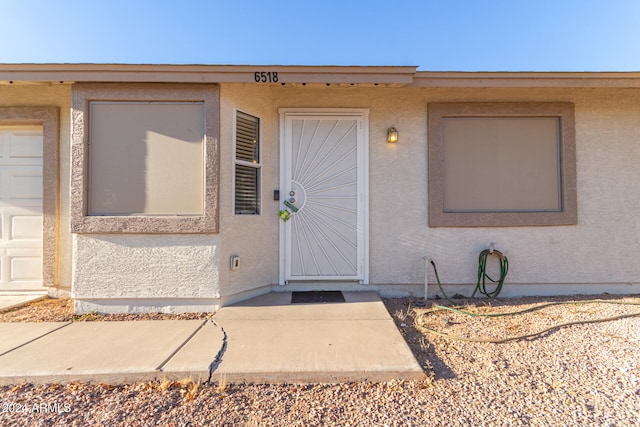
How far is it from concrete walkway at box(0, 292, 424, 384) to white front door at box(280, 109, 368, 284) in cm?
86

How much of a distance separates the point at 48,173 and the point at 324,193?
12.8ft

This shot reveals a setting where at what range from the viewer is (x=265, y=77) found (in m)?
3.75

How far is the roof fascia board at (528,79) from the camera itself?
4.05 metres

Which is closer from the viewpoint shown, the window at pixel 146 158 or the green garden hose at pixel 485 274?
the window at pixel 146 158

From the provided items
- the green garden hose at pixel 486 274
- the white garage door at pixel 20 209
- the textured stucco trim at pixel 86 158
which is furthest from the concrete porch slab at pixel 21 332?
the green garden hose at pixel 486 274

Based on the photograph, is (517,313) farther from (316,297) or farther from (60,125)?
(60,125)

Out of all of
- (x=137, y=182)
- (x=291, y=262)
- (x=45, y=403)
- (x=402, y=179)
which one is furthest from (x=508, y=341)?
(x=137, y=182)

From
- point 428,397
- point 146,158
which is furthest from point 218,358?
point 146,158

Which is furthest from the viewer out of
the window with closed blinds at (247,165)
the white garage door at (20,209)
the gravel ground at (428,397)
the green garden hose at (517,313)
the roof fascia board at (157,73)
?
the white garage door at (20,209)

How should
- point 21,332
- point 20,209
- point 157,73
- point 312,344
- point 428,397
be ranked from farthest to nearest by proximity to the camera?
point 20,209
point 157,73
point 21,332
point 312,344
point 428,397

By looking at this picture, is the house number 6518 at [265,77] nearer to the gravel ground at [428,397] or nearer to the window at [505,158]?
the window at [505,158]

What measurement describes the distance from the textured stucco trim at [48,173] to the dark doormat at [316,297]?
11.3 feet

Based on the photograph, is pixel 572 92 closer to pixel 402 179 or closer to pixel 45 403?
pixel 402 179

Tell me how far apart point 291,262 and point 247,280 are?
2.29 feet
